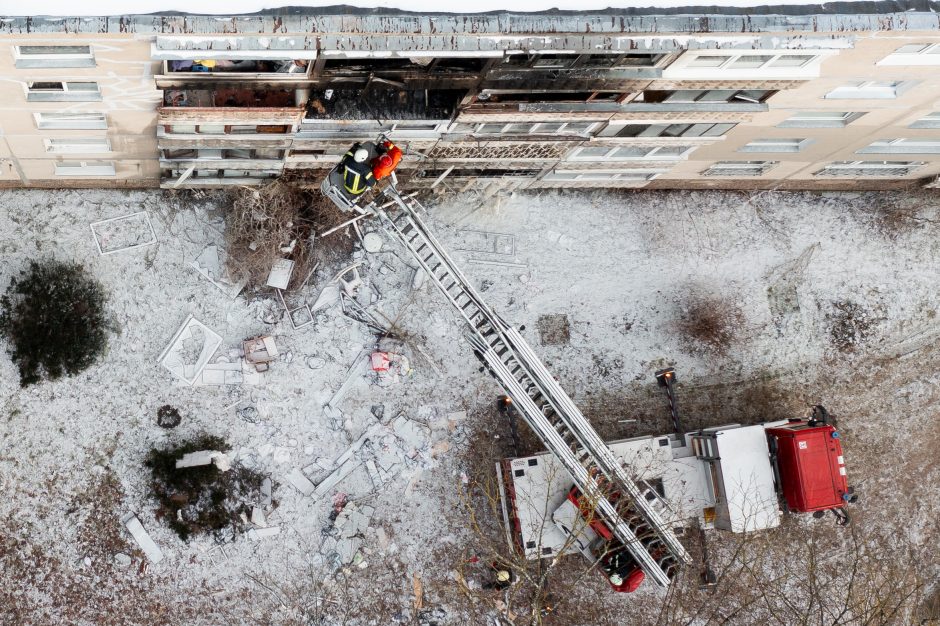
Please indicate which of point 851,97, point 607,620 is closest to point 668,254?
point 851,97

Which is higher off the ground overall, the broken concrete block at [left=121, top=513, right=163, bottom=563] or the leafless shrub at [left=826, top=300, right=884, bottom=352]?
the leafless shrub at [left=826, top=300, right=884, bottom=352]

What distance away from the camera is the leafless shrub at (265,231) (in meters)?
21.3

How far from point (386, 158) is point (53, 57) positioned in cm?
637

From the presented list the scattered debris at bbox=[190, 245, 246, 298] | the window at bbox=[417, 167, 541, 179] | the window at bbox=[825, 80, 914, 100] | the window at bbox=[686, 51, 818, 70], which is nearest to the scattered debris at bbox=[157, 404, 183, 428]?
the scattered debris at bbox=[190, 245, 246, 298]

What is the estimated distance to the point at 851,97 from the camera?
17.9 meters

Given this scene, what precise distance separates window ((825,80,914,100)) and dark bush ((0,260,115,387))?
1871 cm

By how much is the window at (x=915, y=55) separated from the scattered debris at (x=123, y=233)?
699 inches

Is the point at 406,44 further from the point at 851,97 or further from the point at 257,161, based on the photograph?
the point at 851,97

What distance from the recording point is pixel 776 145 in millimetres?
21188

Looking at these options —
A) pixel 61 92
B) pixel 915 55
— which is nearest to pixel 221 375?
pixel 61 92

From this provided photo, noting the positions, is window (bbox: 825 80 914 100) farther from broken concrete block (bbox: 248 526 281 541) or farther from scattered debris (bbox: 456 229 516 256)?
broken concrete block (bbox: 248 526 281 541)

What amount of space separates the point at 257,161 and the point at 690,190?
12.4 m

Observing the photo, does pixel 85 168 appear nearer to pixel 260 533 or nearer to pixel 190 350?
pixel 190 350

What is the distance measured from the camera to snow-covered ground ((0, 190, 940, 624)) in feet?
70.9
